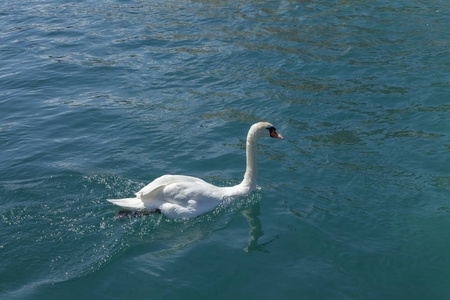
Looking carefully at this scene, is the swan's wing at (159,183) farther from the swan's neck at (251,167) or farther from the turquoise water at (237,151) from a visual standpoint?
the swan's neck at (251,167)

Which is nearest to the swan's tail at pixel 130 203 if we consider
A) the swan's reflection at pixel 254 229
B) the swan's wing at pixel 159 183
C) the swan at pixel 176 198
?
the swan at pixel 176 198

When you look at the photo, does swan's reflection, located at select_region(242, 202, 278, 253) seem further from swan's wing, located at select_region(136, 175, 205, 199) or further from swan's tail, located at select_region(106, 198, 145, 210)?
swan's tail, located at select_region(106, 198, 145, 210)

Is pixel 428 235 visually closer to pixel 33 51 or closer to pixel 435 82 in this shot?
pixel 435 82

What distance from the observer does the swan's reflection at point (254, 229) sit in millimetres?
8102

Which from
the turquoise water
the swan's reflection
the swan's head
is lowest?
the swan's reflection

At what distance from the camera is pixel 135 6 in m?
22.1

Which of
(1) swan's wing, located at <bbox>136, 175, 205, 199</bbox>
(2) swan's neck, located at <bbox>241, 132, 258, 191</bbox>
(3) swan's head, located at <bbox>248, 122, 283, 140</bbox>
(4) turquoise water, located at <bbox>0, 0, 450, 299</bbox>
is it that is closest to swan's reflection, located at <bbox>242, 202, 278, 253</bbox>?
(4) turquoise water, located at <bbox>0, 0, 450, 299</bbox>

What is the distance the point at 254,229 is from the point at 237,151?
2850 mm

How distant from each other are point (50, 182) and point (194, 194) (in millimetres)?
3155

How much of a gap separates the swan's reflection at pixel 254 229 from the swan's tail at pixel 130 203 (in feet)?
5.93

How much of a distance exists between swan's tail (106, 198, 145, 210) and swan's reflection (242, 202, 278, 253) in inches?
71.2

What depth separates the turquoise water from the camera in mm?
7516

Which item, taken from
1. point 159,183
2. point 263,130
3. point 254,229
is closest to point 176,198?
point 159,183

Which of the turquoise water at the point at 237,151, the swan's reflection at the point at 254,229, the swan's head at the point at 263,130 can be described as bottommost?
the swan's reflection at the point at 254,229
